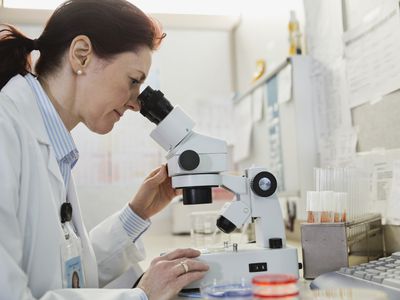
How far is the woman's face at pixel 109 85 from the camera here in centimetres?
113

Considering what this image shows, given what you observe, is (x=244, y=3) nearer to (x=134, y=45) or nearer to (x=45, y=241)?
(x=134, y=45)

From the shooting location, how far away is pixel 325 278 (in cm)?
90

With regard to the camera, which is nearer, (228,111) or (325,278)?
(325,278)

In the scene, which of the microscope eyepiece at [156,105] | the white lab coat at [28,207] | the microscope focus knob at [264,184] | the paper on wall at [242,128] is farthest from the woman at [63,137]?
the paper on wall at [242,128]

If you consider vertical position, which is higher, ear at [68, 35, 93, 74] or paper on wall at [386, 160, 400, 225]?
ear at [68, 35, 93, 74]

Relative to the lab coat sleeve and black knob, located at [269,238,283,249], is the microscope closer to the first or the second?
black knob, located at [269,238,283,249]

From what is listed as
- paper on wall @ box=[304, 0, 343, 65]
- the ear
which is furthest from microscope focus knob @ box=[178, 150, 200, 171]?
paper on wall @ box=[304, 0, 343, 65]

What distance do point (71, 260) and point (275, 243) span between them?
0.49 metres

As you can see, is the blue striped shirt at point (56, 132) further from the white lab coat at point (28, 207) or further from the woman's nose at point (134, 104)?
the woman's nose at point (134, 104)

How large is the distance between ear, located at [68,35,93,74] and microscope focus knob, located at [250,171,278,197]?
53 cm

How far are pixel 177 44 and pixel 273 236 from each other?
1.84 metres

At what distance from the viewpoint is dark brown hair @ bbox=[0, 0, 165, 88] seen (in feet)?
3.65

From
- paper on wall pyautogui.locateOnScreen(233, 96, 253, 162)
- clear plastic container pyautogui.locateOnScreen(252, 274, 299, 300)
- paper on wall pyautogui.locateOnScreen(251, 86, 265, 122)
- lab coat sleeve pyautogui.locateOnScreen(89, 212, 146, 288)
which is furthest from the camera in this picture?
paper on wall pyautogui.locateOnScreen(233, 96, 253, 162)

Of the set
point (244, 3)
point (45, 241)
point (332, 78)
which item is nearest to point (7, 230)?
point (45, 241)
